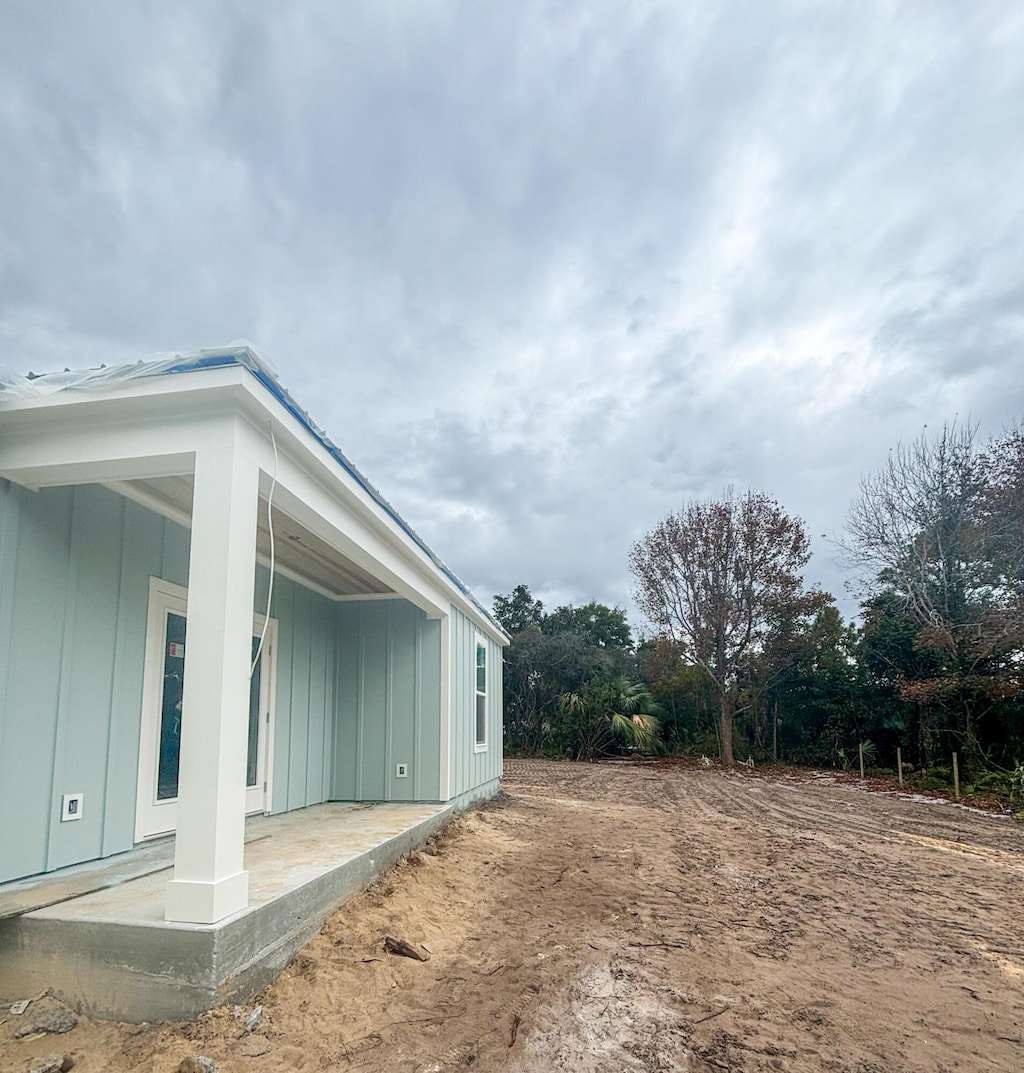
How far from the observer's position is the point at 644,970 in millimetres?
3518

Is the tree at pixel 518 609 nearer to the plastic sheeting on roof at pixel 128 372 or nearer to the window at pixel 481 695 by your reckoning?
the window at pixel 481 695

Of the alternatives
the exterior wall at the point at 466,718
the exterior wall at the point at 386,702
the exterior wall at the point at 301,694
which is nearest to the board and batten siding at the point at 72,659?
the exterior wall at the point at 301,694

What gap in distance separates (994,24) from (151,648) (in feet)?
27.6

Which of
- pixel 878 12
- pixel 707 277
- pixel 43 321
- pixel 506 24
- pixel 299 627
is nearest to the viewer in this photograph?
pixel 878 12

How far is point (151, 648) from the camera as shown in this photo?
14.4ft

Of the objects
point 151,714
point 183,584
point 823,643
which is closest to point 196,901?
A: point 151,714

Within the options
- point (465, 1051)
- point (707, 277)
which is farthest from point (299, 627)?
point (707, 277)

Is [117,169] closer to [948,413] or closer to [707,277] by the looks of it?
[707,277]

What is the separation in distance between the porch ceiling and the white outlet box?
5.74 ft

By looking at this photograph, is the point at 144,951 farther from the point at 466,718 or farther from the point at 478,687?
the point at 478,687

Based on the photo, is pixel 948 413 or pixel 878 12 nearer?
pixel 878 12

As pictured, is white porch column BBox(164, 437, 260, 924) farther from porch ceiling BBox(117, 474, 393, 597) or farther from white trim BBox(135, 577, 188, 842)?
white trim BBox(135, 577, 188, 842)

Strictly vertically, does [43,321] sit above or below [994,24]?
below

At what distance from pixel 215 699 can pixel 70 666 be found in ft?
4.85
